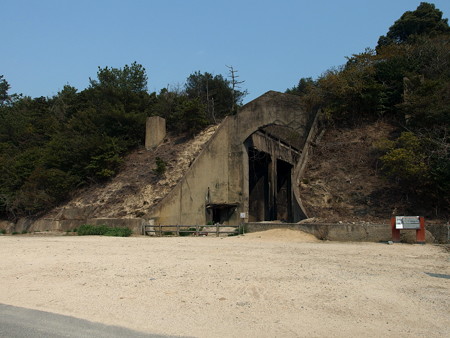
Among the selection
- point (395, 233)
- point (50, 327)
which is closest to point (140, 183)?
point (395, 233)

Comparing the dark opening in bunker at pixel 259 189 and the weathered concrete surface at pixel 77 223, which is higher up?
the dark opening in bunker at pixel 259 189

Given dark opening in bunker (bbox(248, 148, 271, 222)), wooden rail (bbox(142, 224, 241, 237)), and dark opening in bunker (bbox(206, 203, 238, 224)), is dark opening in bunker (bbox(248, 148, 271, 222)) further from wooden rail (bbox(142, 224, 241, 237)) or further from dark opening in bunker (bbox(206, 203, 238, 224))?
wooden rail (bbox(142, 224, 241, 237))

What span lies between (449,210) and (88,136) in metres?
29.2

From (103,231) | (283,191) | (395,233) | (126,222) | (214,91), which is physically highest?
(214,91)

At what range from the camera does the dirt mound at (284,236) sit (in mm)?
17406

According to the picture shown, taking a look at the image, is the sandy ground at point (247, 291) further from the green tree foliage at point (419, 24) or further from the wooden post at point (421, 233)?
the green tree foliage at point (419, 24)

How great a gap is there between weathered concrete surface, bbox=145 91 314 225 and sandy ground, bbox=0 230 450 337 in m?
13.8

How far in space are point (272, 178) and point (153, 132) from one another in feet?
39.1

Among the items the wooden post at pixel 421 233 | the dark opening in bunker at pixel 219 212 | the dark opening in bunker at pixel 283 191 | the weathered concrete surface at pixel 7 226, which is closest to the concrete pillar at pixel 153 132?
the dark opening in bunker at pixel 219 212

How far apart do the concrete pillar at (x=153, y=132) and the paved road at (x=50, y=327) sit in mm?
28950

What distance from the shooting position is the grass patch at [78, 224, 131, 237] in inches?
942

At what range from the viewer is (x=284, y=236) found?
58.6 feet

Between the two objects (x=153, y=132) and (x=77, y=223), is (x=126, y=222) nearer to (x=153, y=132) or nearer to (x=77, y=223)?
(x=77, y=223)

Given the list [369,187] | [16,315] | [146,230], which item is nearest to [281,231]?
[369,187]
